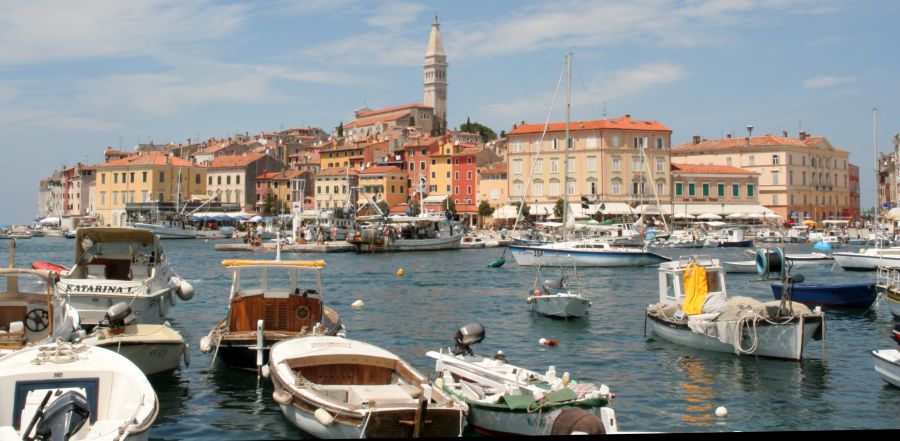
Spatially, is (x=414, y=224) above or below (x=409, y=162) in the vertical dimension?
below

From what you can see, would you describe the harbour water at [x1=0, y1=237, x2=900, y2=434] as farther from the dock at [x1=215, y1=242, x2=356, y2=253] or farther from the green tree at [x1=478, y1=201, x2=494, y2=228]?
the green tree at [x1=478, y1=201, x2=494, y2=228]

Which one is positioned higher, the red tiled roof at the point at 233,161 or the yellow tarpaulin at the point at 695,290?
the red tiled roof at the point at 233,161

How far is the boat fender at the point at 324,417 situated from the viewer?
7738mm

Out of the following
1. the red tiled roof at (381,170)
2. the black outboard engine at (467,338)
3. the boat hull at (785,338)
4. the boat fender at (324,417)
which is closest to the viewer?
the boat fender at (324,417)

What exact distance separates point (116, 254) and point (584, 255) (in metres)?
21.2

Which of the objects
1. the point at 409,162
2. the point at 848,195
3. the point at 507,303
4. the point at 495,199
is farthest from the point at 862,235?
the point at 507,303

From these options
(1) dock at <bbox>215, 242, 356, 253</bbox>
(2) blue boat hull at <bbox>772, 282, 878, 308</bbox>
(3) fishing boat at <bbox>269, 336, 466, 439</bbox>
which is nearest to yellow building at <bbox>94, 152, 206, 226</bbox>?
(1) dock at <bbox>215, 242, 356, 253</bbox>

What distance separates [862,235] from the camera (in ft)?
199

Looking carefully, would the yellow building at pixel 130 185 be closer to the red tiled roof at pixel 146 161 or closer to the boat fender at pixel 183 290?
the red tiled roof at pixel 146 161

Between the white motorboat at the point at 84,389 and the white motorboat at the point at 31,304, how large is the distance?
205 cm

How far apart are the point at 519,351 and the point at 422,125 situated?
99585mm

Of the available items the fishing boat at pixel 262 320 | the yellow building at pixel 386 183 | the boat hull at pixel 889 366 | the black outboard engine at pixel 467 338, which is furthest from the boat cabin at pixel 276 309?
the yellow building at pixel 386 183

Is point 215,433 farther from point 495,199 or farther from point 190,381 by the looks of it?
point 495,199

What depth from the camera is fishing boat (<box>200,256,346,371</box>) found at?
36.6 ft
